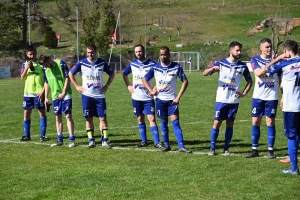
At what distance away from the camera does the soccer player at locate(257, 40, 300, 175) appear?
30.9 ft

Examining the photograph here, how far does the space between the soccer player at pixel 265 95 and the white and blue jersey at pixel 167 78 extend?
1564 millimetres

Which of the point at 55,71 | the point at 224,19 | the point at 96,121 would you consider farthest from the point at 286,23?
the point at 55,71

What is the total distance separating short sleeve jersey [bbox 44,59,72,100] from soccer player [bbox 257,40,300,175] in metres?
5.08

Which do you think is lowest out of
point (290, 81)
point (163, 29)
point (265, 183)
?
point (265, 183)

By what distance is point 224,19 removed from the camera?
8488cm

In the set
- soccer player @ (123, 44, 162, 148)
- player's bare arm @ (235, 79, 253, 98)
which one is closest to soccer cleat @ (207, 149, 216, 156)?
player's bare arm @ (235, 79, 253, 98)

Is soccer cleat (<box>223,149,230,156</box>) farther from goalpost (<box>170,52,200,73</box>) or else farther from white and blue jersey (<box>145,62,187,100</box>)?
goalpost (<box>170,52,200,73</box>)

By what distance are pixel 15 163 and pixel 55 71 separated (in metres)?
2.86

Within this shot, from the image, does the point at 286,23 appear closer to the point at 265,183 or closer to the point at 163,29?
the point at 163,29

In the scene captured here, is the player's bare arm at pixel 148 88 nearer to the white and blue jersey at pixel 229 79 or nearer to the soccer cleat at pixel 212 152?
the white and blue jersey at pixel 229 79

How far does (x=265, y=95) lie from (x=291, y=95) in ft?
5.85

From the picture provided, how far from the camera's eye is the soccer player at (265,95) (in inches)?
438

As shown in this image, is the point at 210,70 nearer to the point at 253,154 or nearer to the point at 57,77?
the point at 253,154

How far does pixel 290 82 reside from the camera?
9.48 meters
